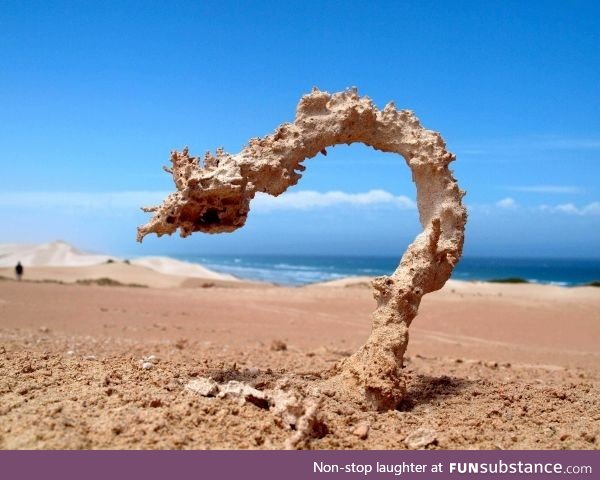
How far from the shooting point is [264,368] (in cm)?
734

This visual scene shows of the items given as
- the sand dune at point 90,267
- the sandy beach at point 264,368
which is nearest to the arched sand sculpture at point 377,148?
the sandy beach at point 264,368

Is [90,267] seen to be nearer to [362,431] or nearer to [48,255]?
[48,255]

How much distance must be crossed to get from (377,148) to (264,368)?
10.00ft

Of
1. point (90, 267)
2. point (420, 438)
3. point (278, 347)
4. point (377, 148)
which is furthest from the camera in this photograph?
point (90, 267)

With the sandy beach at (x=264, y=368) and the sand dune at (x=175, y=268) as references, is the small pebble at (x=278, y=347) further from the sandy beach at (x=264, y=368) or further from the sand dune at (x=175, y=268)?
the sand dune at (x=175, y=268)

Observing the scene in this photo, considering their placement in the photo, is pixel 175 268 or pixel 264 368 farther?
pixel 175 268

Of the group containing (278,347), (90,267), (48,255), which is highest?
(48,255)

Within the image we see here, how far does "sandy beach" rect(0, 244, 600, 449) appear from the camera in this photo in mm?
4215

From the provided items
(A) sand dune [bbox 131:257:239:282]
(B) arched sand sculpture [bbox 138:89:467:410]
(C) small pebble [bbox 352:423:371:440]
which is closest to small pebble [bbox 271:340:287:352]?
(B) arched sand sculpture [bbox 138:89:467:410]

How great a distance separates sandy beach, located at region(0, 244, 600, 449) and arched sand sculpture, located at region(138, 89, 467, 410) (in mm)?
514

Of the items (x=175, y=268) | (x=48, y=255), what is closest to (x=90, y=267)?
(x=175, y=268)

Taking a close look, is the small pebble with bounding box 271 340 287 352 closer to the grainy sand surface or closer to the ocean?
the grainy sand surface

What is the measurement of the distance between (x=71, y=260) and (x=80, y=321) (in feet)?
156

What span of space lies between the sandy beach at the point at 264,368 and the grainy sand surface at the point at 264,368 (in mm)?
19
